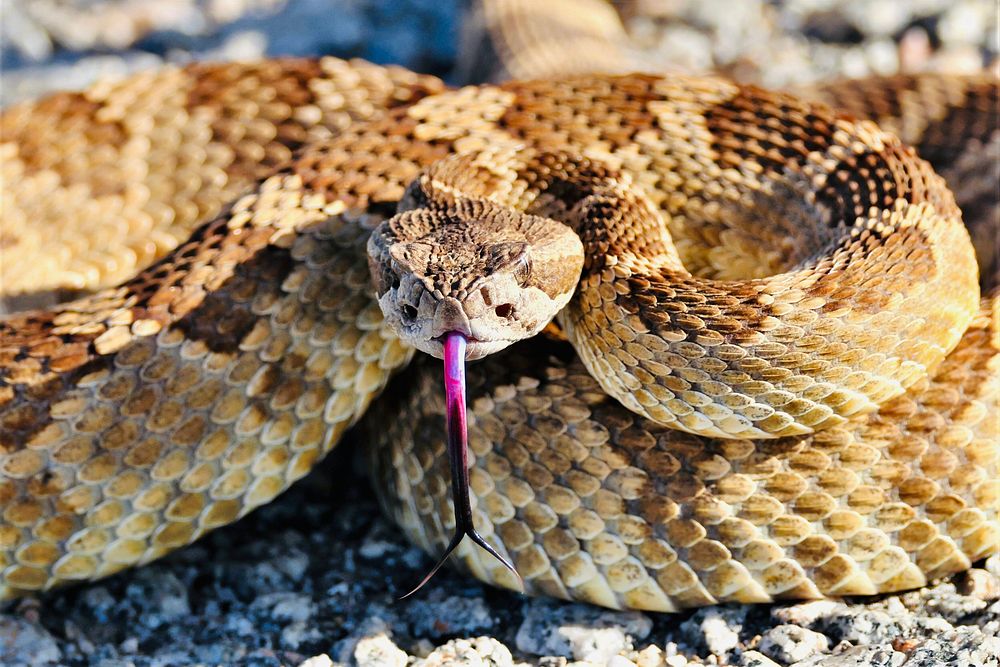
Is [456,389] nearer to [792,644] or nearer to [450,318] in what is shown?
[450,318]

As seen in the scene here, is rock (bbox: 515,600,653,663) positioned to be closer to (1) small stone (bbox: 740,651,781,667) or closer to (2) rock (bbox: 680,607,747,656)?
(2) rock (bbox: 680,607,747,656)

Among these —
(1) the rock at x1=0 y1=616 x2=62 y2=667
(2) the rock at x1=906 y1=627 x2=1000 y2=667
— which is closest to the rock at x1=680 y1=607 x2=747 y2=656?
(2) the rock at x1=906 y1=627 x2=1000 y2=667

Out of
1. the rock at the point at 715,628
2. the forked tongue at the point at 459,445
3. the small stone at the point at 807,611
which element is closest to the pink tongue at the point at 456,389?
the forked tongue at the point at 459,445

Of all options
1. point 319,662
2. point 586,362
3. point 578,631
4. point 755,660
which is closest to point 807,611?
point 755,660

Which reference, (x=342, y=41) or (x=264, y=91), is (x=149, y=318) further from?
(x=342, y=41)

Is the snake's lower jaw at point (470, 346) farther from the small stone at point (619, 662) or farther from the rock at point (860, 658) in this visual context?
the rock at point (860, 658)
